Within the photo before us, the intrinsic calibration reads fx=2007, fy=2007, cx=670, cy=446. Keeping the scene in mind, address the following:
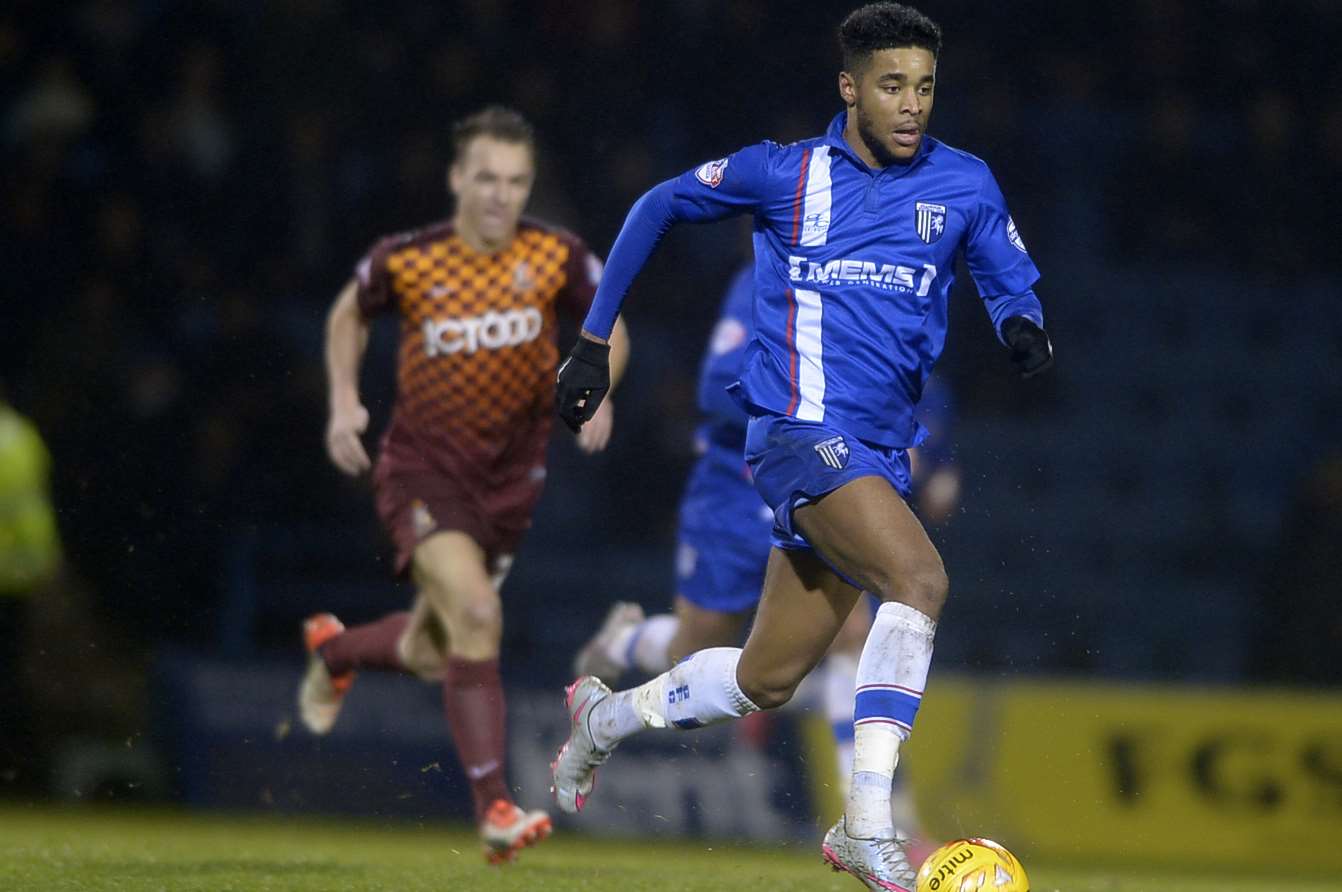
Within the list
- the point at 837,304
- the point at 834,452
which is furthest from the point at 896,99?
the point at 834,452

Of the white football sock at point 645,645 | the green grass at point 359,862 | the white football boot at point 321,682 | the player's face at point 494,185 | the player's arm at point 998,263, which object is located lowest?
the green grass at point 359,862

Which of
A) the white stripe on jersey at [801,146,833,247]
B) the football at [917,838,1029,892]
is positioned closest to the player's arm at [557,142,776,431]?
the white stripe on jersey at [801,146,833,247]

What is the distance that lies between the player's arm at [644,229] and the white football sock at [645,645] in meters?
2.59

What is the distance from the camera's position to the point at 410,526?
23.5ft

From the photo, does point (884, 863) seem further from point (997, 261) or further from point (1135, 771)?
point (1135, 771)

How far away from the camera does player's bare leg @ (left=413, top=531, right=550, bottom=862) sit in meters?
6.84

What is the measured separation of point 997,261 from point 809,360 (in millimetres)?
571

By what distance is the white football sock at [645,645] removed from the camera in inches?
316

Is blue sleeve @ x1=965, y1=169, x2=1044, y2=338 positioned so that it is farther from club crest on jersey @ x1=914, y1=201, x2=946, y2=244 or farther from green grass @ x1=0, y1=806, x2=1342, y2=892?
green grass @ x1=0, y1=806, x2=1342, y2=892

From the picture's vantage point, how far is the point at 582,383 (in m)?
Result: 5.34

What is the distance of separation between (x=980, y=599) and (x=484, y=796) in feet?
15.7

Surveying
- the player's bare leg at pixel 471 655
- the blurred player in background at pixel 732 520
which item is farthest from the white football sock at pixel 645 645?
the player's bare leg at pixel 471 655

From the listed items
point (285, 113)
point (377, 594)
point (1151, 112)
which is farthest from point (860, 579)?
Answer: point (1151, 112)

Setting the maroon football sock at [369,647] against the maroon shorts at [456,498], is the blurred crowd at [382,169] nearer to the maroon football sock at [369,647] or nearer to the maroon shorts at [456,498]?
the maroon football sock at [369,647]
